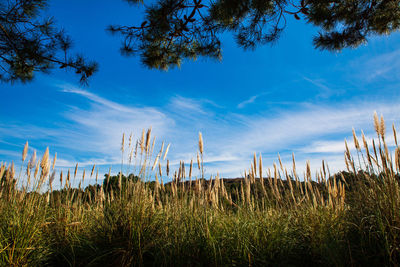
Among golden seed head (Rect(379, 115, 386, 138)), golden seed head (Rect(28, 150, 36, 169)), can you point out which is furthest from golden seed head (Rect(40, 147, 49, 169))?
golden seed head (Rect(379, 115, 386, 138))

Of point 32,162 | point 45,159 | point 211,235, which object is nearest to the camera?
point 211,235

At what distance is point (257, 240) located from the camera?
2291mm

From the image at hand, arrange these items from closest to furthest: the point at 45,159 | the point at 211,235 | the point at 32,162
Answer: the point at 211,235
the point at 45,159
the point at 32,162

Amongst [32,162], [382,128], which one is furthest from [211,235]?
[32,162]

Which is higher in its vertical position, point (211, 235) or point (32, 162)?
point (32, 162)

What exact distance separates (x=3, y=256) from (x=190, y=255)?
6.16 feet

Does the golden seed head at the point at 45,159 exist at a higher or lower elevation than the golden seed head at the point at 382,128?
lower

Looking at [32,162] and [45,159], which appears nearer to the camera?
[45,159]

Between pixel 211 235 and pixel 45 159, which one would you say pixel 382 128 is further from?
pixel 45 159

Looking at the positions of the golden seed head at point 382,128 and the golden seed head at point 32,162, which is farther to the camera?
the golden seed head at point 32,162

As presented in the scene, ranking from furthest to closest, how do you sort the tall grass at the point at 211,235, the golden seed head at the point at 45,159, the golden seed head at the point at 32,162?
the golden seed head at the point at 32,162 → the golden seed head at the point at 45,159 → the tall grass at the point at 211,235

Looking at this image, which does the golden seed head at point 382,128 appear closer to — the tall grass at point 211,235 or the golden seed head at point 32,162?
the tall grass at point 211,235

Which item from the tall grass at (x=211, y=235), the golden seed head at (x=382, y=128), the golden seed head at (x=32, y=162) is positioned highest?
the golden seed head at (x=382, y=128)

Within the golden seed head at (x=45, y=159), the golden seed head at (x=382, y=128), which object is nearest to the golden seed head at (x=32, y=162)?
the golden seed head at (x=45, y=159)
